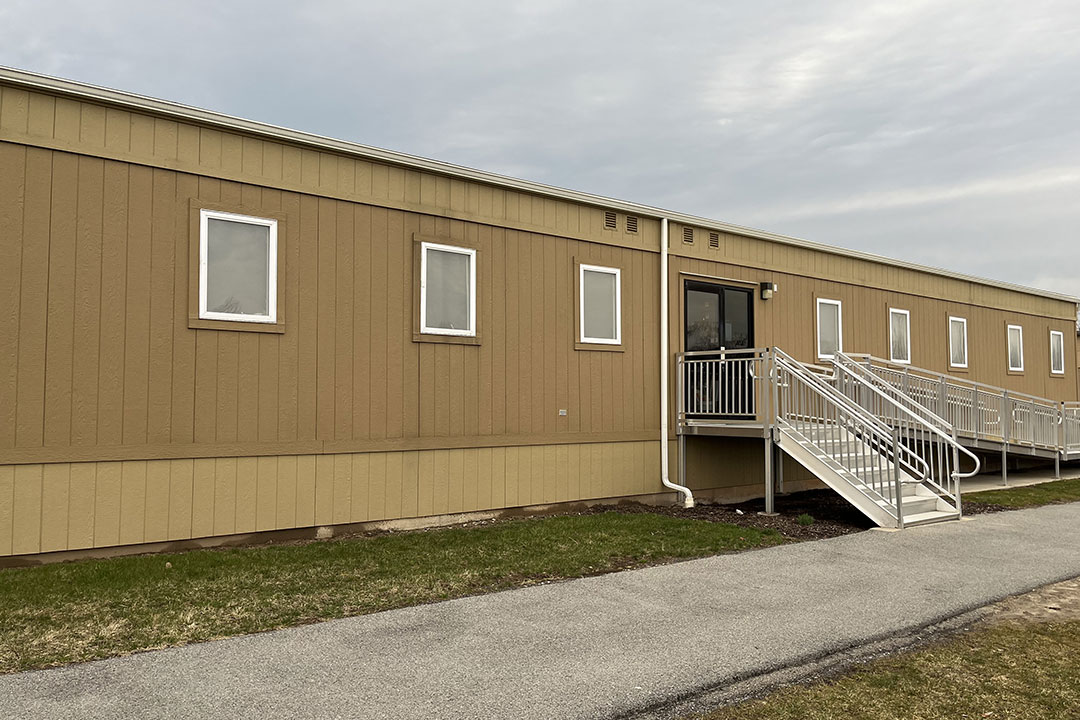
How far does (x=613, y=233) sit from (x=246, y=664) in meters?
7.38

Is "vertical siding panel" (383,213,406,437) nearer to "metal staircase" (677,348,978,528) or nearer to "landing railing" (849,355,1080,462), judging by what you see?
"metal staircase" (677,348,978,528)

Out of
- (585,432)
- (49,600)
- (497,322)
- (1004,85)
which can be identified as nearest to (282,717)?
(49,600)

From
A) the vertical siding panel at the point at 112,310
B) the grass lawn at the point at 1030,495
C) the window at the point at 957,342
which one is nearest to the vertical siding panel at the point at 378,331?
the vertical siding panel at the point at 112,310

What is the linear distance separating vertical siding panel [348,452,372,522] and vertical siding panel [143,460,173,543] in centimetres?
171

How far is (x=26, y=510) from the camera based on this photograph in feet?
21.0

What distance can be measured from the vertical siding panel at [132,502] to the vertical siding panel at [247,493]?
2.60ft

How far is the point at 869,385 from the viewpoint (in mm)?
9969

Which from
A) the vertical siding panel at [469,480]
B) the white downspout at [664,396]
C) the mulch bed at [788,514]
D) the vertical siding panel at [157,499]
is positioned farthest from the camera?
the white downspout at [664,396]

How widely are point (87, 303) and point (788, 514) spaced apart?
25.6ft

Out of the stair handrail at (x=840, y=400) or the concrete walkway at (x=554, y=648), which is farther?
the stair handrail at (x=840, y=400)

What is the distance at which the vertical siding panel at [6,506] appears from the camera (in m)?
6.32

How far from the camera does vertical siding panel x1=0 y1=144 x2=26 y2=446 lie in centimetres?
632

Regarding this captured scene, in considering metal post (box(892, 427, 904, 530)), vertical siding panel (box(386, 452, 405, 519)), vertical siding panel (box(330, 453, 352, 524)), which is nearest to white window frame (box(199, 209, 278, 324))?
vertical siding panel (box(330, 453, 352, 524))

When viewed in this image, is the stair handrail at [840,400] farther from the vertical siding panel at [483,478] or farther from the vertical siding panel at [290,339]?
the vertical siding panel at [290,339]
